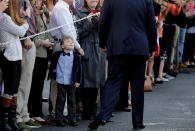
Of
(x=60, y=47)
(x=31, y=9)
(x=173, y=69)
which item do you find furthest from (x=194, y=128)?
(x=173, y=69)

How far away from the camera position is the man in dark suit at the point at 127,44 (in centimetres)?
813

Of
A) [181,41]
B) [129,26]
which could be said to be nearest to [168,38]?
[181,41]

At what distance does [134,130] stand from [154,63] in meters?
6.28

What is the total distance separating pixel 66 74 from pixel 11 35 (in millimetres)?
1205

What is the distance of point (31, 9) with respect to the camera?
8.61 meters

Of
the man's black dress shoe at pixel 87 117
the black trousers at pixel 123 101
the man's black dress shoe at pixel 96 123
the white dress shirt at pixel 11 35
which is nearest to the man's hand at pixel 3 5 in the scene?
the white dress shirt at pixel 11 35

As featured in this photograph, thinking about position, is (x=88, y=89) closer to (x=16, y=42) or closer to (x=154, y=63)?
(x=16, y=42)

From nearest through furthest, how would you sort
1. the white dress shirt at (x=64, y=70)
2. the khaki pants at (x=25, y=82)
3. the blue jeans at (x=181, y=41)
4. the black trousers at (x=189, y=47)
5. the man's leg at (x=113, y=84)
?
the man's leg at (x=113, y=84) < the khaki pants at (x=25, y=82) < the white dress shirt at (x=64, y=70) < the blue jeans at (x=181, y=41) < the black trousers at (x=189, y=47)

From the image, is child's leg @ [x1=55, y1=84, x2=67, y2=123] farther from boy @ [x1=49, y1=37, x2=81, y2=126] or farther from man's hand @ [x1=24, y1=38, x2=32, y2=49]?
man's hand @ [x1=24, y1=38, x2=32, y2=49]

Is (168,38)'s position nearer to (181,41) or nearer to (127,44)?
(181,41)

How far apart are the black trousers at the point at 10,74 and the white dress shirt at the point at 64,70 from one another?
0.95 metres

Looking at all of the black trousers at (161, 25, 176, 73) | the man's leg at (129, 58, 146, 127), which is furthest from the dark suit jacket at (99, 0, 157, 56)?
the black trousers at (161, 25, 176, 73)

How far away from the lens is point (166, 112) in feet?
33.1

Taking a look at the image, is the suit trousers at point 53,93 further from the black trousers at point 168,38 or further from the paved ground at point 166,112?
the black trousers at point 168,38
